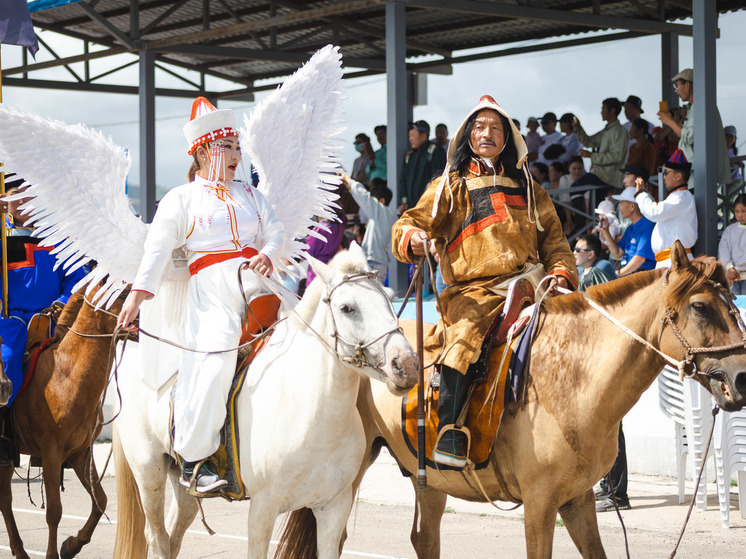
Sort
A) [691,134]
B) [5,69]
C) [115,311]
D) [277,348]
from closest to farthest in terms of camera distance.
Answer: [277,348] → [115,311] → [691,134] → [5,69]

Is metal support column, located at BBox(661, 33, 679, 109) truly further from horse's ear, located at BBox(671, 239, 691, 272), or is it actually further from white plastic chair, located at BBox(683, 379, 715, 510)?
horse's ear, located at BBox(671, 239, 691, 272)

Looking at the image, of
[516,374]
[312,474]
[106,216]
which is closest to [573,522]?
[516,374]

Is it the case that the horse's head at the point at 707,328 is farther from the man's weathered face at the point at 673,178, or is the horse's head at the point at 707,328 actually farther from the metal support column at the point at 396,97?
the metal support column at the point at 396,97

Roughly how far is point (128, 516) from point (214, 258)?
4.96 ft

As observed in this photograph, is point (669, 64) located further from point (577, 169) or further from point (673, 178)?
point (673, 178)

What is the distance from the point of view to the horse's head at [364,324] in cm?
380

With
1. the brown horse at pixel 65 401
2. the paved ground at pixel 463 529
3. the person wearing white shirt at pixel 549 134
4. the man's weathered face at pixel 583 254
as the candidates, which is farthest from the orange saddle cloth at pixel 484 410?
the person wearing white shirt at pixel 549 134

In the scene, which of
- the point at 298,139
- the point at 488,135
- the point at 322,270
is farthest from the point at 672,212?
the point at 322,270

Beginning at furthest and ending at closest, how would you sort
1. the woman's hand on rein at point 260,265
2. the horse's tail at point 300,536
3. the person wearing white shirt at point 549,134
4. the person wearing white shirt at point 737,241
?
1. the person wearing white shirt at point 549,134
2. the person wearing white shirt at point 737,241
3. the horse's tail at point 300,536
4. the woman's hand on rein at point 260,265

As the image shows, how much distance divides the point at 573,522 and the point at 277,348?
1660mm

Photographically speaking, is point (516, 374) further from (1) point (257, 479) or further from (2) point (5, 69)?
(2) point (5, 69)

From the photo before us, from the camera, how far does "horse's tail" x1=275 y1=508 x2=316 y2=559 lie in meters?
4.81

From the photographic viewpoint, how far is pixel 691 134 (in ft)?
31.5

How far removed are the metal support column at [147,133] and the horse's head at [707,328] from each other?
39.0ft
